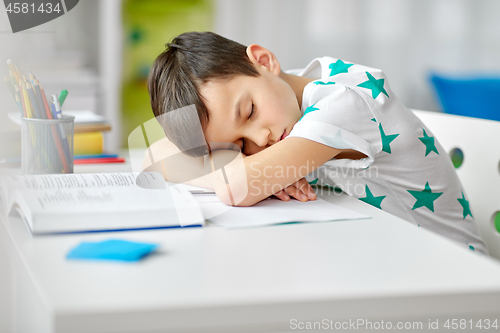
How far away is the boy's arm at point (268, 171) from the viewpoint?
24.5 inches

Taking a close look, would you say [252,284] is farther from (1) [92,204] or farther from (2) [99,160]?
(2) [99,160]

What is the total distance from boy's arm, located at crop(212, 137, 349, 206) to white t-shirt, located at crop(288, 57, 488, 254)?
0.02m

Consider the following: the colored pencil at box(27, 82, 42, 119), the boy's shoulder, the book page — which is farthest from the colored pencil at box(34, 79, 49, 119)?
the boy's shoulder

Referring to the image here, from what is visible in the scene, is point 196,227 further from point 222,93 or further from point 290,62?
point 290,62

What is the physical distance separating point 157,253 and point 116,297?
0.33 ft

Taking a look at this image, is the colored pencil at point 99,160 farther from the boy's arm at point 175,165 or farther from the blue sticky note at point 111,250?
the blue sticky note at point 111,250

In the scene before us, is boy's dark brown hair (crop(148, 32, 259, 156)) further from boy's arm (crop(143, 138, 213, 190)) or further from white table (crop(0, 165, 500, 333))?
white table (crop(0, 165, 500, 333))

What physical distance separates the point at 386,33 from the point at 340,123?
6.94 feet

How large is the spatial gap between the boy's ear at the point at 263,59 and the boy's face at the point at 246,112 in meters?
0.06

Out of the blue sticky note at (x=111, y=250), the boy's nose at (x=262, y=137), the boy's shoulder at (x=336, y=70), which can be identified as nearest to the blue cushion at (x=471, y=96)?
the boy's shoulder at (x=336, y=70)

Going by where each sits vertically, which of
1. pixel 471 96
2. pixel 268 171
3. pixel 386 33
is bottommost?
pixel 471 96

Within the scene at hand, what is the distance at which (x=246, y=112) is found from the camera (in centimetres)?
75

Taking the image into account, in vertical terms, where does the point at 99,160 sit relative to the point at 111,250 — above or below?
below

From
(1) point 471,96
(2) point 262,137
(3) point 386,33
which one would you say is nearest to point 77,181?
(2) point 262,137
